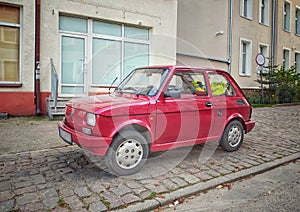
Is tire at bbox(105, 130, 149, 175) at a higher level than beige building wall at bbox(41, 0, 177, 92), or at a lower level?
lower

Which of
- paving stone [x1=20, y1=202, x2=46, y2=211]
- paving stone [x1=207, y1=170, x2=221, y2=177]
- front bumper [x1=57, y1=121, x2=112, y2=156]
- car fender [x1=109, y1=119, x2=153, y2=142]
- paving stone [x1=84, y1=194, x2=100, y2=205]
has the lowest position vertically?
paving stone [x1=20, y1=202, x2=46, y2=211]

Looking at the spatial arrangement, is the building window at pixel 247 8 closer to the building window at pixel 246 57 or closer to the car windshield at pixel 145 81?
the building window at pixel 246 57

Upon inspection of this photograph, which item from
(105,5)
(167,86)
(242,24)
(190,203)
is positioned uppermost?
(242,24)

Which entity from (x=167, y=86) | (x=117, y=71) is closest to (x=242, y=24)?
(x=117, y=71)

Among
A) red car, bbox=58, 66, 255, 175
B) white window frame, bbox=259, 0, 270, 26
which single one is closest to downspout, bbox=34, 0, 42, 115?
red car, bbox=58, 66, 255, 175

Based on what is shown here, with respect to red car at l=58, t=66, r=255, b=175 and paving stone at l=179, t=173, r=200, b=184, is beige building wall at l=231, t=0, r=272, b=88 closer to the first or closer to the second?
red car at l=58, t=66, r=255, b=175

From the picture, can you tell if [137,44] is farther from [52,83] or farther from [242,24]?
[242,24]

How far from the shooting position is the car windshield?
14.7 ft

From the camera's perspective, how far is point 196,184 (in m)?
3.75

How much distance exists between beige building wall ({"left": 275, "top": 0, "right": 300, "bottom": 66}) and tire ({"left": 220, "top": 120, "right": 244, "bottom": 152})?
1703cm

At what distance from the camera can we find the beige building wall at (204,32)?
590 inches

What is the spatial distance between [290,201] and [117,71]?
8443 mm

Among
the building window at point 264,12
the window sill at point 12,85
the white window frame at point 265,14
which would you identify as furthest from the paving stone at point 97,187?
the building window at point 264,12

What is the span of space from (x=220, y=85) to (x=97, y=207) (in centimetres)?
340
